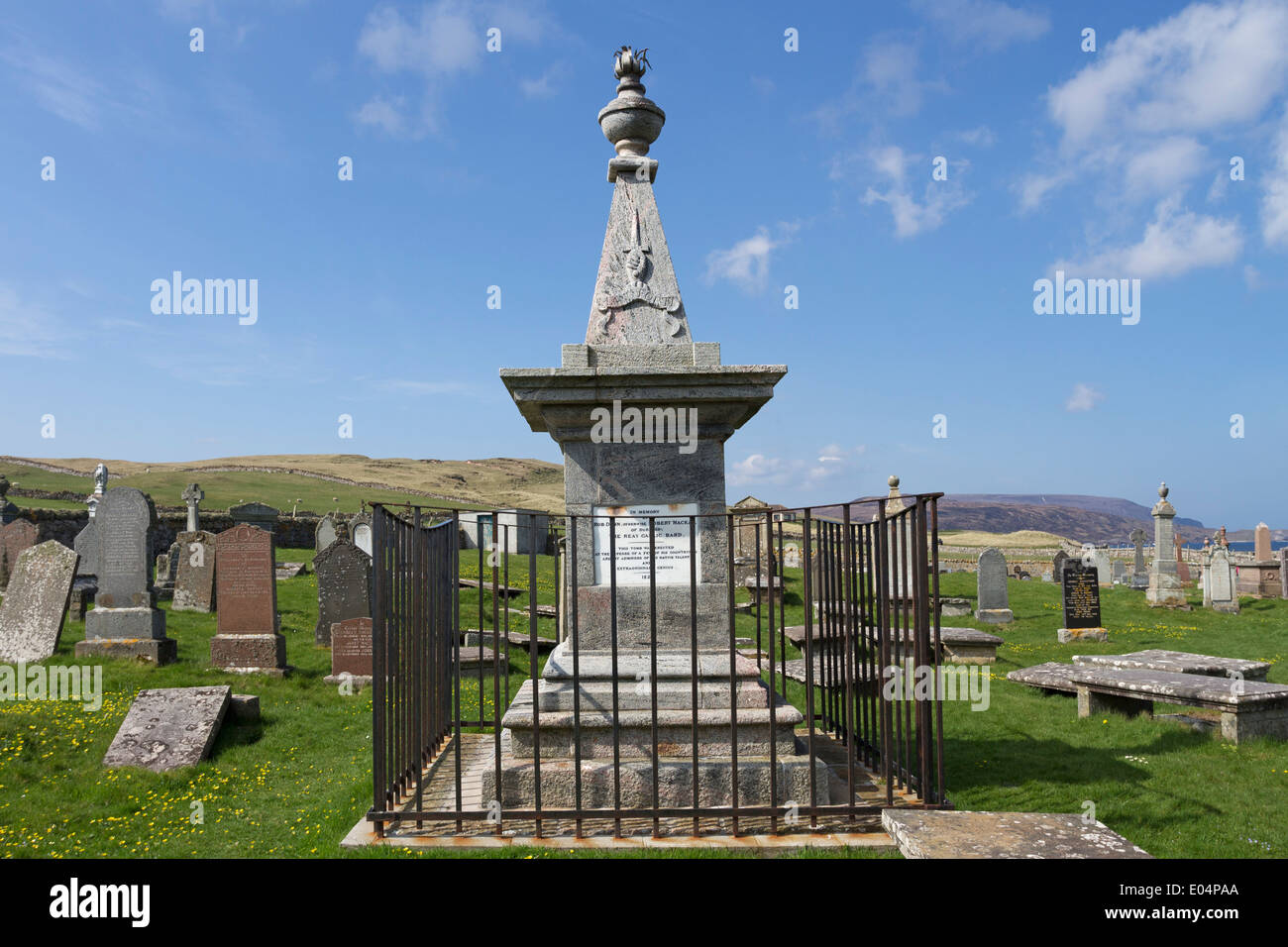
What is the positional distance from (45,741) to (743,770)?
6.12m

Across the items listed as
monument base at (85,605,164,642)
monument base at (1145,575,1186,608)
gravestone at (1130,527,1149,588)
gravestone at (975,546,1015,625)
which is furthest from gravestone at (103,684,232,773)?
gravestone at (1130,527,1149,588)

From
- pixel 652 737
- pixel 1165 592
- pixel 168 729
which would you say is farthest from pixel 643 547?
pixel 1165 592

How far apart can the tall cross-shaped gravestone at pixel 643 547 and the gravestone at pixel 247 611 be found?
20.1ft

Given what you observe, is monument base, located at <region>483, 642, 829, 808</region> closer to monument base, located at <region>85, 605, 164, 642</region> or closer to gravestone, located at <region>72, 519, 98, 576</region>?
monument base, located at <region>85, 605, 164, 642</region>

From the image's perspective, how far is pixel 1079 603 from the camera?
14.9m

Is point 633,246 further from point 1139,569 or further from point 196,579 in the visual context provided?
point 1139,569

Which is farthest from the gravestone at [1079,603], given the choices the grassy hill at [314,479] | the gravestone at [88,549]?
the grassy hill at [314,479]

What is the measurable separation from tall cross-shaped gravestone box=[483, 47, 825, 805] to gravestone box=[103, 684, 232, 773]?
3216mm

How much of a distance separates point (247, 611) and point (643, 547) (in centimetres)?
728

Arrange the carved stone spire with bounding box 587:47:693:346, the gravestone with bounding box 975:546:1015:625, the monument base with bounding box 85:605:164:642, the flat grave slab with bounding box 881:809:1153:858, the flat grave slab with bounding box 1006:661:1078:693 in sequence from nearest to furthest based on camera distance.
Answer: the flat grave slab with bounding box 881:809:1153:858 → the carved stone spire with bounding box 587:47:693:346 → the flat grave slab with bounding box 1006:661:1078:693 → the monument base with bounding box 85:605:164:642 → the gravestone with bounding box 975:546:1015:625

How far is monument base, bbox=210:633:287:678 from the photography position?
10.2 meters

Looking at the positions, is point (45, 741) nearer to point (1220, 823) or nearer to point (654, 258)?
point (654, 258)

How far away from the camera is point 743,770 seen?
4.88 metres
